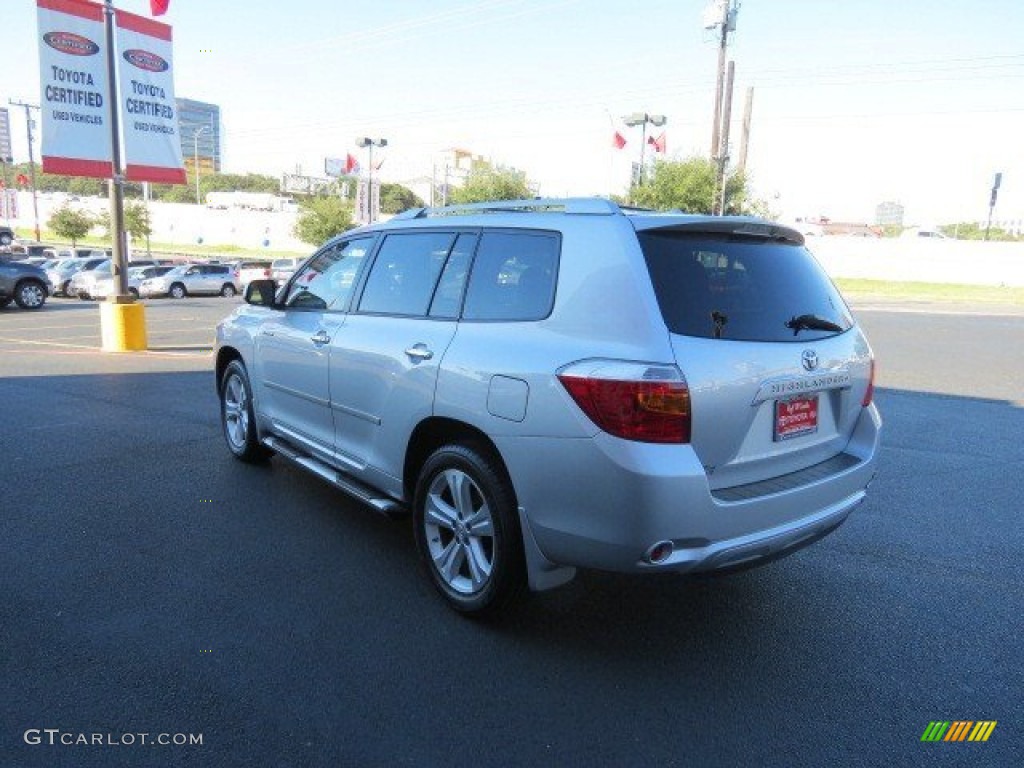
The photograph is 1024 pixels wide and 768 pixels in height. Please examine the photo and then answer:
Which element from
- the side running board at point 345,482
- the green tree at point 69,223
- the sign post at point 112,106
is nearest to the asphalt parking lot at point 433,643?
the side running board at point 345,482

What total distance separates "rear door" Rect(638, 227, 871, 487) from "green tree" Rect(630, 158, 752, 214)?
107 ft

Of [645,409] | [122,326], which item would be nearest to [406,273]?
[645,409]

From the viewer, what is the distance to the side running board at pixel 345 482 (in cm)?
385

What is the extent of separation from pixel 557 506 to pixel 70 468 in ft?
14.4

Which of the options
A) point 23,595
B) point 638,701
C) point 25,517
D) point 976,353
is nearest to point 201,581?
point 23,595

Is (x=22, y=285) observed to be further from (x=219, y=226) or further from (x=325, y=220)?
(x=219, y=226)

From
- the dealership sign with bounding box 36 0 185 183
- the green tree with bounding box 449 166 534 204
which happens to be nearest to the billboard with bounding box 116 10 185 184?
the dealership sign with bounding box 36 0 185 183

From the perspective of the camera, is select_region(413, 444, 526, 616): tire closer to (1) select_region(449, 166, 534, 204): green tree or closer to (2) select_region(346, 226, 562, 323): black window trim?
(2) select_region(346, 226, 562, 323): black window trim

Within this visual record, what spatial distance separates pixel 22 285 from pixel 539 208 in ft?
71.3

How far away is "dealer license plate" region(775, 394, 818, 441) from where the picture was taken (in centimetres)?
308

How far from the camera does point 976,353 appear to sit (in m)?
13.8

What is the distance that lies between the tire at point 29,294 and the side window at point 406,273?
2048cm

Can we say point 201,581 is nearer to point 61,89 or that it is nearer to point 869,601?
point 869,601

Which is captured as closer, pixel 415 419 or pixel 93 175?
pixel 415 419
